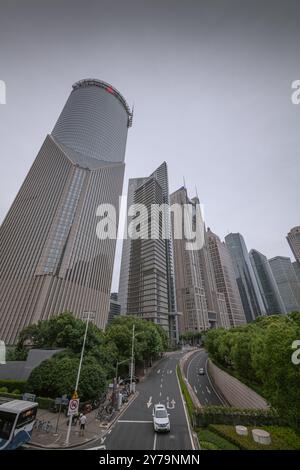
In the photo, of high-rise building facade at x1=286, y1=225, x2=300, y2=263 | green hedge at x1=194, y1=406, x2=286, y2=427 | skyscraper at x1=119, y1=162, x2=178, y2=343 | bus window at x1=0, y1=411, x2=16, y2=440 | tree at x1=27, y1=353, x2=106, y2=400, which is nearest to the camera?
bus window at x1=0, y1=411, x2=16, y2=440

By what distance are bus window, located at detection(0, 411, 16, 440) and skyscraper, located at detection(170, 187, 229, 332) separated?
14185 centimetres

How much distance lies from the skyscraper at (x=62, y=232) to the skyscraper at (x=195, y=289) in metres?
62.7

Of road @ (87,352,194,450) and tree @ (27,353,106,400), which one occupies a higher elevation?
tree @ (27,353,106,400)

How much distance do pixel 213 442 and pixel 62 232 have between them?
313 ft

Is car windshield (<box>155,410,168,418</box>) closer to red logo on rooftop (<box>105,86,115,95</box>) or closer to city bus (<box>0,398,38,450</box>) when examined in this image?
city bus (<box>0,398,38,450</box>)

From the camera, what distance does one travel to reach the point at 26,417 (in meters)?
16.5

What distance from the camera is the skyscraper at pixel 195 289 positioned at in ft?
490

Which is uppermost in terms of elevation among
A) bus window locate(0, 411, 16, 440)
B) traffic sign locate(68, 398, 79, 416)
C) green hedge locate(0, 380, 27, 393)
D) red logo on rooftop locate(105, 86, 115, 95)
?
red logo on rooftop locate(105, 86, 115, 95)

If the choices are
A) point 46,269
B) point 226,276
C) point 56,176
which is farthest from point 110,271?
point 226,276

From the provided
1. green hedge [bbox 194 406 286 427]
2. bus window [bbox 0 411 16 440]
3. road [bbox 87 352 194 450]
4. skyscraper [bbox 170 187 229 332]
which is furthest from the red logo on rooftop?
→ green hedge [bbox 194 406 286 427]

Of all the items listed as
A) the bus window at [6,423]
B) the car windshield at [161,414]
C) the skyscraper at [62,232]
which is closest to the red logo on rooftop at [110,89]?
the skyscraper at [62,232]

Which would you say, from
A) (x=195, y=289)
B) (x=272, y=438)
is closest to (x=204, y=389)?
(x=272, y=438)

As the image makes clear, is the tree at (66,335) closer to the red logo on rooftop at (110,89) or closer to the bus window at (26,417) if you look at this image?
the bus window at (26,417)

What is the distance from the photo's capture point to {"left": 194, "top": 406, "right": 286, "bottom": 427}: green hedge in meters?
20.2
